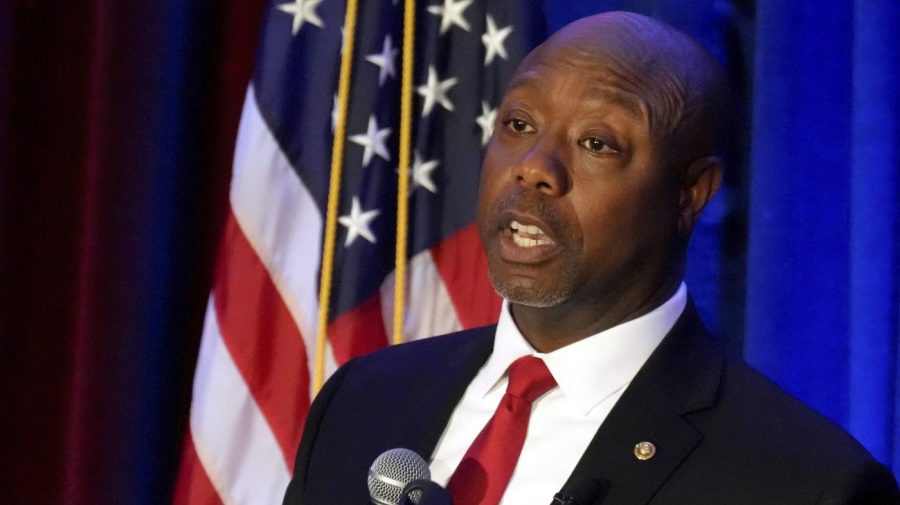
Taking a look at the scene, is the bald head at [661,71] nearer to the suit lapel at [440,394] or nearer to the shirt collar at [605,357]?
the shirt collar at [605,357]

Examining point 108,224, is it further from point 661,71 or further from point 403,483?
point 403,483

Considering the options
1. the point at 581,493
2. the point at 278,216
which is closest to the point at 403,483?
the point at 581,493

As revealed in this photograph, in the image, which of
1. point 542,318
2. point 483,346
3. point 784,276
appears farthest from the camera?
point 784,276

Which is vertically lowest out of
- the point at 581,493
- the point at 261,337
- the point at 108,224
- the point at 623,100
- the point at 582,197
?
the point at 261,337

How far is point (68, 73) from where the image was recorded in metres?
2.80

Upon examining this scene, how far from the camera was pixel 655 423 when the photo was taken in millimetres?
1534

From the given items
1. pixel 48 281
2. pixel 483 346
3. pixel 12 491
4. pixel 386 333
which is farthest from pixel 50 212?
pixel 483 346

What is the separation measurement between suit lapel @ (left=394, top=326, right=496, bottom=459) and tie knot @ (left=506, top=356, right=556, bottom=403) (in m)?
0.13

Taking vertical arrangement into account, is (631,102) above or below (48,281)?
above

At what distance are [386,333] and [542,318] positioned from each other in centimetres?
90

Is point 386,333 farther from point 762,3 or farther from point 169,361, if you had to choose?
point 762,3

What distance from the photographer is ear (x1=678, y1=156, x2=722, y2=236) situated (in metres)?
1.67

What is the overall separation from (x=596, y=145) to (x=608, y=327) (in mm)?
229

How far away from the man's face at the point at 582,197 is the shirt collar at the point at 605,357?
4 centimetres
